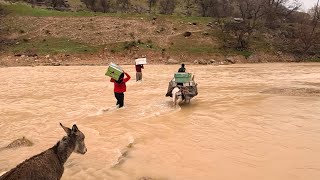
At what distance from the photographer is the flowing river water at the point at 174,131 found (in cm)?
925

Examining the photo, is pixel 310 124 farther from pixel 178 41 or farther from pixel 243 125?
pixel 178 41

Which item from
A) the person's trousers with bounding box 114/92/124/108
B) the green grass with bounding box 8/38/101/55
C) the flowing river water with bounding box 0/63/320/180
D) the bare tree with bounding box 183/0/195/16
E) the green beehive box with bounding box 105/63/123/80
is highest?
the bare tree with bounding box 183/0/195/16

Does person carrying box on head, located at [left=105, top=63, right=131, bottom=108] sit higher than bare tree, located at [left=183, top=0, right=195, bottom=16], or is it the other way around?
bare tree, located at [left=183, top=0, right=195, bottom=16]

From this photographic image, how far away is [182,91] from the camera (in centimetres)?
1658

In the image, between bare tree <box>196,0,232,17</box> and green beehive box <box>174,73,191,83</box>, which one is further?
bare tree <box>196,0,232,17</box>

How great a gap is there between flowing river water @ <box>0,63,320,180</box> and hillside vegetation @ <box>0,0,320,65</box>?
67.6 ft

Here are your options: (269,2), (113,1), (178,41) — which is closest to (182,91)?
(178,41)

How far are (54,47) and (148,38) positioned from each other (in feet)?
38.2

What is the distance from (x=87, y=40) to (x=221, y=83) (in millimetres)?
24756

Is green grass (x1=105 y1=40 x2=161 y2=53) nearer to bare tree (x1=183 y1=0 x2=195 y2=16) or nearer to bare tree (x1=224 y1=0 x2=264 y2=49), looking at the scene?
bare tree (x1=224 y1=0 x2=264 y2=49)

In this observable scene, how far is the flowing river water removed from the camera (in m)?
9.25

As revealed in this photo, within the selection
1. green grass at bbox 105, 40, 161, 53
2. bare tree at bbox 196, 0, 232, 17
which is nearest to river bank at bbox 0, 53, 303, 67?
green grass at bbox 105, 40, 161, 53

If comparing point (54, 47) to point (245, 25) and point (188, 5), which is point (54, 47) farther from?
point (188, 5)

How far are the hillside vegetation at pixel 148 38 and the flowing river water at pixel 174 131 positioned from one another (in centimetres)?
2062
